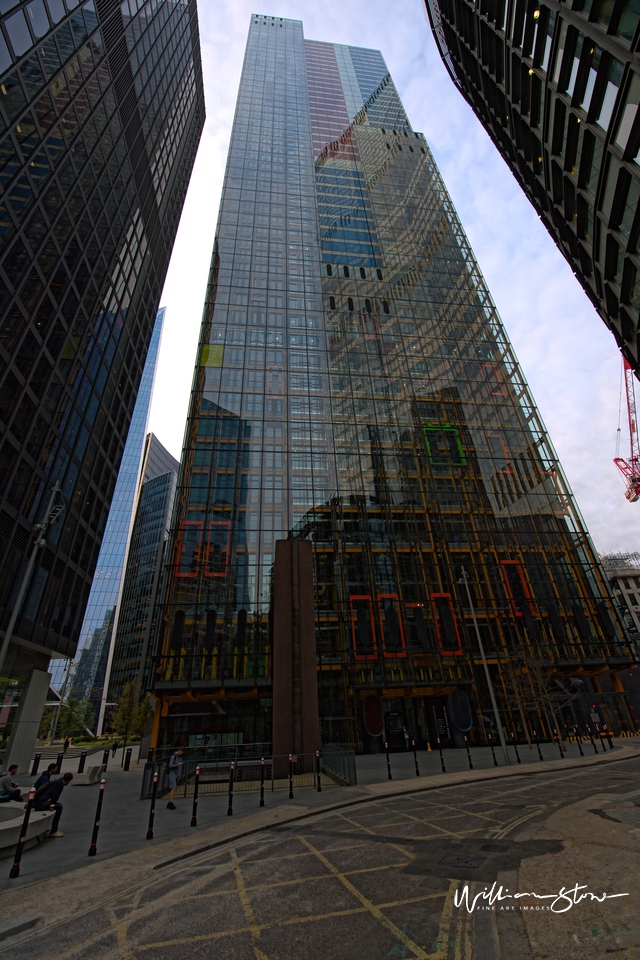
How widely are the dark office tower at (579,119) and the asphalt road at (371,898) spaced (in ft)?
60.2

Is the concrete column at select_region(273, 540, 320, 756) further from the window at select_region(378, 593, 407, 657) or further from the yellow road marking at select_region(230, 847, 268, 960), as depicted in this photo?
the yellow road marking at select_region(230, 847, 268, 960)

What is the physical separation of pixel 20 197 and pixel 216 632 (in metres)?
26.7

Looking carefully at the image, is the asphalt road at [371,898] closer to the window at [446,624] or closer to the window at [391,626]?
the window at [391,626]

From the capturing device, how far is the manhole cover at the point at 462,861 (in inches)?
262

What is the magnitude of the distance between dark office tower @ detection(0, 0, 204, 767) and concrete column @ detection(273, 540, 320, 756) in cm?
1374

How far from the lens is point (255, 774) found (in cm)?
2000

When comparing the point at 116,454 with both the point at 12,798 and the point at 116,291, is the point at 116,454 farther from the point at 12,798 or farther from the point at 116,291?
the point at 12,798

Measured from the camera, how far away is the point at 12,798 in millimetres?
11562

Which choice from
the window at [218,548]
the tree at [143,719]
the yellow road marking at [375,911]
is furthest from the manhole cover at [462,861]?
the tree at [143,719]

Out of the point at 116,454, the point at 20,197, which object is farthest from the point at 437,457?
the point at 20,197

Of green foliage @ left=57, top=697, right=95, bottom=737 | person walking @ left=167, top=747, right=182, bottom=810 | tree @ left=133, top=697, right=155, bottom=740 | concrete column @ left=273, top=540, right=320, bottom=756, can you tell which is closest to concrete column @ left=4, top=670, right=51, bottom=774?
concrete column @ left=273, top=540, right=320, bottom=756

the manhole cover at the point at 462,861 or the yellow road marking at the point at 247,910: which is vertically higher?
the manhole cover at the point at 462,861

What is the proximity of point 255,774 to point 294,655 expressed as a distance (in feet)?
17.7

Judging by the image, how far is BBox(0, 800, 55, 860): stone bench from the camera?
28.4ft
